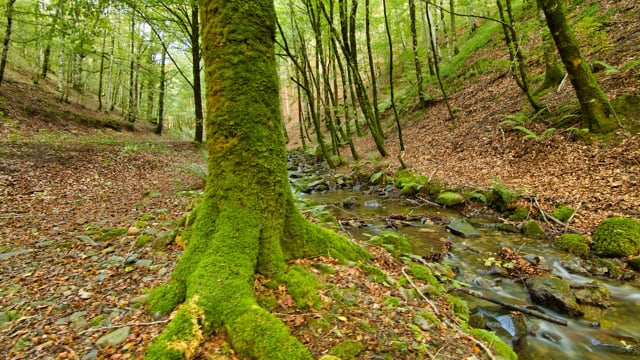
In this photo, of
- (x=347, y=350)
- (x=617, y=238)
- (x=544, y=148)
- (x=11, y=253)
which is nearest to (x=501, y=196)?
(x=544, y=148)

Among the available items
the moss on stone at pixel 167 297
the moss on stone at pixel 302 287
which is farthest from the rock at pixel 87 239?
the moss on stone at pixel 302 287

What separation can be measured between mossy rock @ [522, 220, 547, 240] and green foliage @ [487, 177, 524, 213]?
0.90 metres

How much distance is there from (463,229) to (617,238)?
2.69m

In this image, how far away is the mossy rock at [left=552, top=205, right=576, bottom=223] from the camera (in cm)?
669

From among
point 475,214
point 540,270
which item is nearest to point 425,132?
point 475,214

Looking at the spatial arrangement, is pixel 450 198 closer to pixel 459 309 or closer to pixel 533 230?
pixel 533 230

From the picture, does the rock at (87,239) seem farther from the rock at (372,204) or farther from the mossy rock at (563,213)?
the mossy rock at (563,213)

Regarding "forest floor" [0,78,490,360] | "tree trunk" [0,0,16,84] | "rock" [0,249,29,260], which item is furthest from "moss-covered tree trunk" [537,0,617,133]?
"tree trunk" [0,0,16,84]

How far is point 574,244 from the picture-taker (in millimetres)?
5945

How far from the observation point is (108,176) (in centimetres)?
977

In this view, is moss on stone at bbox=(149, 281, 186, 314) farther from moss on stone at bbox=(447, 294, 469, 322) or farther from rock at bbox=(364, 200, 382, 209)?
rock at bbox=(364, 200, 382, 209)

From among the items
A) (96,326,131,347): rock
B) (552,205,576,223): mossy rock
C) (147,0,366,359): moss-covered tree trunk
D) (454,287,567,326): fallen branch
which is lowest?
(454,287,567,326): fallen branch

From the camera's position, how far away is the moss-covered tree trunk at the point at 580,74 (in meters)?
7.98

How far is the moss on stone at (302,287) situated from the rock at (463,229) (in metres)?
5.24
